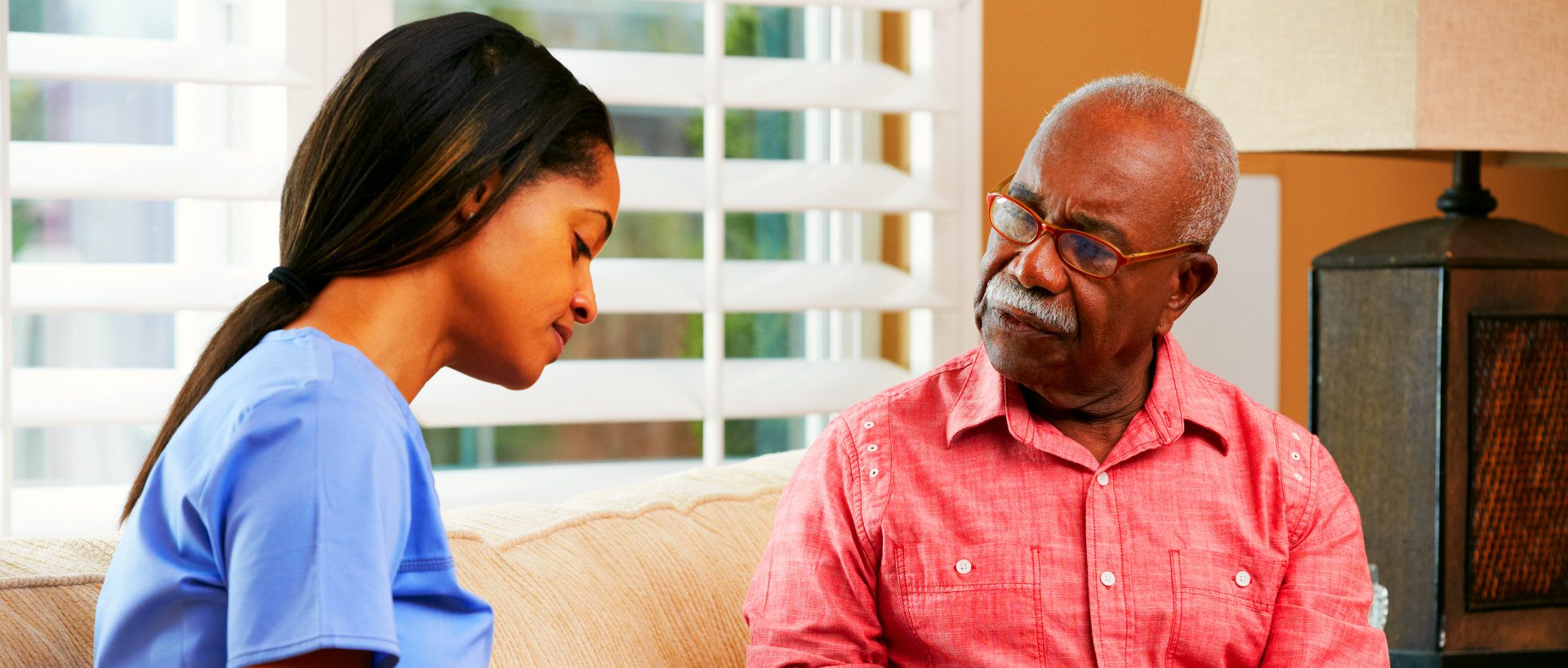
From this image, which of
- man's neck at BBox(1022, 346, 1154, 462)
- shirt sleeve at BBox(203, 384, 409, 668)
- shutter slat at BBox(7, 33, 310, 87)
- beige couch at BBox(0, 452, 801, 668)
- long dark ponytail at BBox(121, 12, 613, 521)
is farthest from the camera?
shutter slat at BBox(7, 33, 310, 87)

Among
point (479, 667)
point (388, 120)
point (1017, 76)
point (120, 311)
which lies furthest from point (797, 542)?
point (1017, 76)

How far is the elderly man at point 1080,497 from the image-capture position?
109cm

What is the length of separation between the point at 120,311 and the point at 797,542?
35.7 inches

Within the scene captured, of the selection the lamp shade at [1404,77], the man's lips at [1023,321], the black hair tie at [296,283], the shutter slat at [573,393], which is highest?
the lamp shade at [1404,77]

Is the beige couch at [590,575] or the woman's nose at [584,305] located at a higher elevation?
the woman's nose at [584,305]

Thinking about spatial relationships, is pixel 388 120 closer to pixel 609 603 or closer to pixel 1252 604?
pixel 609 603

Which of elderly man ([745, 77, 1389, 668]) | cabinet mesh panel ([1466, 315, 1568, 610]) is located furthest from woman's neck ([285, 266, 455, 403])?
cabinet mesh panel ([1466, 315, 1568, 610])

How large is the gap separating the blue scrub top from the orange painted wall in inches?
57.0

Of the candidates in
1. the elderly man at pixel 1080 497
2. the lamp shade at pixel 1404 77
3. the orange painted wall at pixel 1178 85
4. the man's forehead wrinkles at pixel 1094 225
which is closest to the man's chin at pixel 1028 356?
the elderly man at pixel 1080 497

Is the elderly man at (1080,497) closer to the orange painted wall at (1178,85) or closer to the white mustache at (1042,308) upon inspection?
the white mustache at (1042,308)

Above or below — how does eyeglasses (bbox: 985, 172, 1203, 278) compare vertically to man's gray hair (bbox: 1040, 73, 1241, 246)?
below

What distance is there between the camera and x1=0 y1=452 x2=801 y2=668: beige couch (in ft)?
3.00

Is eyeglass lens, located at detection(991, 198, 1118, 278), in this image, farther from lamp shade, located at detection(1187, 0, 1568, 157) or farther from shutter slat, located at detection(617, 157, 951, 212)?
shutter slat, located at detection(617, 157, 951, 212)

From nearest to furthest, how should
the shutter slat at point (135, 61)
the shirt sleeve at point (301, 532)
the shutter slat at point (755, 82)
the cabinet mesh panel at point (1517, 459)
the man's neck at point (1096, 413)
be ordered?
the shirt sleeve at point (301, 532), the man's neck at point (1096, 413), the shutter slat at point (135, 61), the cabinet mesh panel at point (1517, 459), the shutter slat at point (755, 82)
